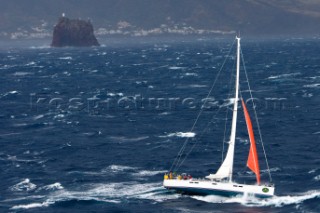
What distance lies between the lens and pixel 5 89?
6555 inches

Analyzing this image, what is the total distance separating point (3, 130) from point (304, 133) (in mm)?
44820

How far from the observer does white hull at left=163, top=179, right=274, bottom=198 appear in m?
70.2

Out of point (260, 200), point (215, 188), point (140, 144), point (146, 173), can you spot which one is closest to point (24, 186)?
point (146, 173)

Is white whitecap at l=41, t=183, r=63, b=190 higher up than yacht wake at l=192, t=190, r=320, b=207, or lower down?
lower down

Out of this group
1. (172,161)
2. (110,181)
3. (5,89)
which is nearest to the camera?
(110,181)

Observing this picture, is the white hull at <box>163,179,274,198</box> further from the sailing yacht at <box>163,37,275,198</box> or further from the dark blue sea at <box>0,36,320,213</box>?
the dark blue sea at <box>0,36,320,213</box>

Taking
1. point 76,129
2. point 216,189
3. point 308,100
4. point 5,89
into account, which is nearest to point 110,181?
point 216,189

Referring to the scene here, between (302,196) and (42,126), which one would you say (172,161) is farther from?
(42,126)

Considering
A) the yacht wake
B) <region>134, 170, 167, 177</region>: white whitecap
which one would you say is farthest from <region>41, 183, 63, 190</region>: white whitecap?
the yacht wake

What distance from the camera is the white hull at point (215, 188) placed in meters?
70.2

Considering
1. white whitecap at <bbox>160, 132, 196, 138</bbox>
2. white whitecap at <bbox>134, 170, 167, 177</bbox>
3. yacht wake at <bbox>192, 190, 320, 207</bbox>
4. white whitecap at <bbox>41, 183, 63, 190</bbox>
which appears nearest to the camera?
yacht wake at <bbox>192, 190, 320, 207</bbox>

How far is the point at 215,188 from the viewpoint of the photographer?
233 ft

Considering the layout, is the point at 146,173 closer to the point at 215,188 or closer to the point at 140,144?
the point at 215,188

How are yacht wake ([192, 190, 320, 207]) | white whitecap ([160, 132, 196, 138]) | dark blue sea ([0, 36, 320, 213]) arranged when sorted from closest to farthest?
yacht wake ([192, 190, 320, 207]) → dark blue sea ([0, 36, 320, 213]) → white whitecap ([160, 132, 196, 138])
